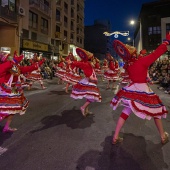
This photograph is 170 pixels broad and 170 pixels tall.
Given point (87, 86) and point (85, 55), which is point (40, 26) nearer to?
point (85, 55)

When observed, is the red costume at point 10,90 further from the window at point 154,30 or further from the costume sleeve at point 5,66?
the window at point 154,30

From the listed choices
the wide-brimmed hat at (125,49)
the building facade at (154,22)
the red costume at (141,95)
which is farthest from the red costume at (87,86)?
the building facade at (154,22)

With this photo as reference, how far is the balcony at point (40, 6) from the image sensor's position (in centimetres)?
2555

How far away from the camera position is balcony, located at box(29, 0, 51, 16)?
2555cm

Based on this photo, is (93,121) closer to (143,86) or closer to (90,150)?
(90,150)

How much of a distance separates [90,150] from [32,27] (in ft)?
82.6

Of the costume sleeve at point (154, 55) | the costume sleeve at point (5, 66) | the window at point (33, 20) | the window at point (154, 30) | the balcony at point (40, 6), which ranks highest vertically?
the balcony at point (40, 6)

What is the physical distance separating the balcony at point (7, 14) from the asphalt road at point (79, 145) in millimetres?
15512

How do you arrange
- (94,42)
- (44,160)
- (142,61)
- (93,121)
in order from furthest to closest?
(94,42) < (93,121) < (142,61) < (44,160)

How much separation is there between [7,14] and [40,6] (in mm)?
9590

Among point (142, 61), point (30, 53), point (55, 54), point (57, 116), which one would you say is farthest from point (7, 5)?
point (142, 61)

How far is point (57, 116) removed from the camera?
599cm

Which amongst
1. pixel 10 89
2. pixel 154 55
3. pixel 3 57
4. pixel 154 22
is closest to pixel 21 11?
pixel 3 57

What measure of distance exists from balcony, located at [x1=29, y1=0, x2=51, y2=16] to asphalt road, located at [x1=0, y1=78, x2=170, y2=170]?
23374 mm
